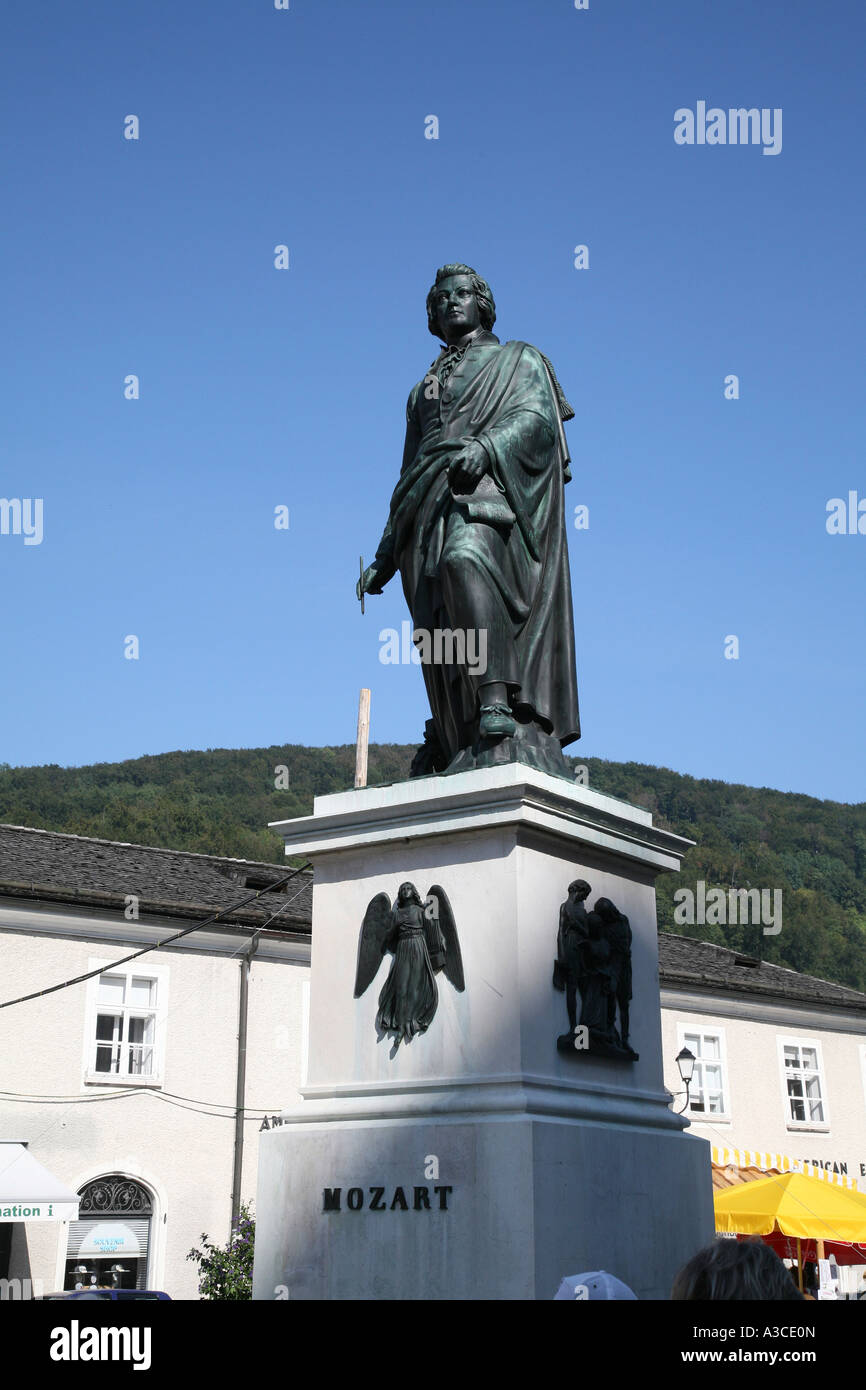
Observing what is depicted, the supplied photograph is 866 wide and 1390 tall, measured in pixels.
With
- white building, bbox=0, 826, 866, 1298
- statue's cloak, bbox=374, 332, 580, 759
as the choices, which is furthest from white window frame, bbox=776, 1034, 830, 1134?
statue's cloak, bbox=374, 332, 580, 759

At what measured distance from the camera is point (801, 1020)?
3306 centimetres

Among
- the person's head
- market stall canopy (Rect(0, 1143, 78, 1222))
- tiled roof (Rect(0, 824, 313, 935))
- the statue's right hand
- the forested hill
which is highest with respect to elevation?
the forested hill

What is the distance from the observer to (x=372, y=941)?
5.39 metres

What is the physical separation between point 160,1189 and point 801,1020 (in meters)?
16.6

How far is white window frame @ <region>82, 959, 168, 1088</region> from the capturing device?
22.8 meters

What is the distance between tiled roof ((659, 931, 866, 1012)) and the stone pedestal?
83.0 ft

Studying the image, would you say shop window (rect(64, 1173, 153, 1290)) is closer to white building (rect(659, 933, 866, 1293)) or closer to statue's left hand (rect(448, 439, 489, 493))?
white building (rect(659, 933, 866, 1293))

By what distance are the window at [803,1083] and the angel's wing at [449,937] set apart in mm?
29369

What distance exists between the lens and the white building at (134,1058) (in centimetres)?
2197

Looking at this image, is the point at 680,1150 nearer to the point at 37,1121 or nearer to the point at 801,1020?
the point at 37,1121

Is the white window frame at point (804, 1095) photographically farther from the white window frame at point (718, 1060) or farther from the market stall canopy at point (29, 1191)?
the market stall canopy at point (29, 1191)

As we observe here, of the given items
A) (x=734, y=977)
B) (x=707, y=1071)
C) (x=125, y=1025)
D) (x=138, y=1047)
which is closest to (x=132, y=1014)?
(x=125, y=1025)

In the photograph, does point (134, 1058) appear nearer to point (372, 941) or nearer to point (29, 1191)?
point (29, 1191)

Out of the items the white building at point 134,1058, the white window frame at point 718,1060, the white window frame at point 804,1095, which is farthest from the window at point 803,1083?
the white building at point 134,1058
